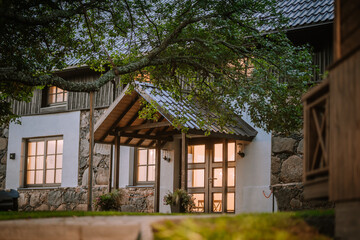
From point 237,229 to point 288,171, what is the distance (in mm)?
8136

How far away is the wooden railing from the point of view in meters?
6.38

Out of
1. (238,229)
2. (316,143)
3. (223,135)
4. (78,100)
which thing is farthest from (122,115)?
(238,229)

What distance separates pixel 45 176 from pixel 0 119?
4.95 metres

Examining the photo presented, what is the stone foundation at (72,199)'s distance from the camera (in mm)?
15797

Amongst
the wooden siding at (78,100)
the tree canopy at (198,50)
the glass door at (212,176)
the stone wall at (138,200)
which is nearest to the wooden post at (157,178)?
the stone wall at (138,200)

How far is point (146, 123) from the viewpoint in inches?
551

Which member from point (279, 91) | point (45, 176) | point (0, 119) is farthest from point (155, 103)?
point (45, 176)

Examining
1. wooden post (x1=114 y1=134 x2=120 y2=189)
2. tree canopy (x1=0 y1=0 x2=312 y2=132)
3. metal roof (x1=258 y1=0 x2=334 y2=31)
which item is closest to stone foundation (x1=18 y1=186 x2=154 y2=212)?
wooden post (x1=114 y1=134 x2=120 y2=189)

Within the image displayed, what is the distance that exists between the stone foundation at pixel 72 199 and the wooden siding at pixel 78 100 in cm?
276

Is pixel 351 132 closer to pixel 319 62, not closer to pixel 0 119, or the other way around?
pixel 319 62

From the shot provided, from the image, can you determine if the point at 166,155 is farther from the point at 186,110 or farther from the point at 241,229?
the point at 241,229

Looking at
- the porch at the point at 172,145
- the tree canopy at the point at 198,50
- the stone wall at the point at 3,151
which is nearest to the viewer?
the tree canopy at the point at 198,50

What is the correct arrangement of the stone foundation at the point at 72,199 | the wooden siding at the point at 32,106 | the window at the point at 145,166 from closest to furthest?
the stone foundation at the point at 72,199
the window at the point at 145,166
the wooden siding at the point at 32,106

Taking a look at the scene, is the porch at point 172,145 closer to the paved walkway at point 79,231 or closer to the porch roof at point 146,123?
the porch roof at point 146,123
